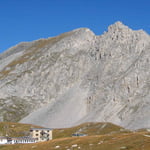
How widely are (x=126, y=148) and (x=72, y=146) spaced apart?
1788 centimetres

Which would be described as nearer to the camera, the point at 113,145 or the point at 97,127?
the point at 113,145

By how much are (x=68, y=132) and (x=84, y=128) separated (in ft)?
31.7

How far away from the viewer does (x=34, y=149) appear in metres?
98.7

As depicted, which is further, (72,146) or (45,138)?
(45,138)

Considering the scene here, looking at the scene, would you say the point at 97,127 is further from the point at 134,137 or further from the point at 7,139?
the point at 134,137

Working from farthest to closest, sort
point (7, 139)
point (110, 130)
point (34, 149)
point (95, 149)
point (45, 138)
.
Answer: point (110, 130) < point (45, 138) < point (7, 139) < point (34, 149) < point (95, 149)

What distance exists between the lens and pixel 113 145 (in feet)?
266

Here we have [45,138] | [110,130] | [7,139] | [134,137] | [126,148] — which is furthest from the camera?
[110,130]

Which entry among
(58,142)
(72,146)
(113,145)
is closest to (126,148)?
(113,145)

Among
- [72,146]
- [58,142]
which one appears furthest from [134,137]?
[58,142]

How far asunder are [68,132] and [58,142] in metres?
85.3

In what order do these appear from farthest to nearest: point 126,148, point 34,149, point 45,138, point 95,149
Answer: point 45,138 < point 34,149 < point 95,149 < point 126,148

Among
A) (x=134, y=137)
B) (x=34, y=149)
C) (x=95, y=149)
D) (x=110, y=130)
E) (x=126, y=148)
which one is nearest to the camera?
(x=126, y=148)

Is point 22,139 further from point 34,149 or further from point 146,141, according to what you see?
point 146,141
